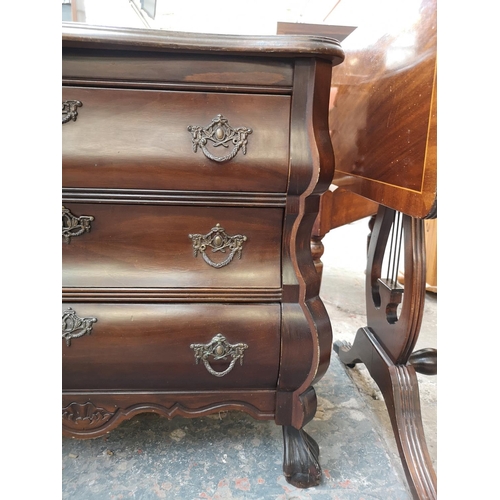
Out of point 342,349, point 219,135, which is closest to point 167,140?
point 219,135

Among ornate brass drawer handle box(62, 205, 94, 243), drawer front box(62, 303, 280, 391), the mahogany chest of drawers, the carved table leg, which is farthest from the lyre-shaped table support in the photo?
ornate brass drawer handle box(62, 205, 94, 243)

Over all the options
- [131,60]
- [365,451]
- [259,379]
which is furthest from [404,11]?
[365,451]

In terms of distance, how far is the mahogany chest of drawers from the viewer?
2.62ft

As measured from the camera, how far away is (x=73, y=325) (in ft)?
2.75

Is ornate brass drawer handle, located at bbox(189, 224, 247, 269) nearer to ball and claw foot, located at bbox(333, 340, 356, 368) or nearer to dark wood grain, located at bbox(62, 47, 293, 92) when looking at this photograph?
dark wood grain, located at bbox(62, 47, 293, 92)

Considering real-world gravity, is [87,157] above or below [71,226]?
above

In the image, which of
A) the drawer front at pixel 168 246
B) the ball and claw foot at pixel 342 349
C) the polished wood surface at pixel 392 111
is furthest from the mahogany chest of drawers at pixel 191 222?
the ball and claw foot at pixel 342 349

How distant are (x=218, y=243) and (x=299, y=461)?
49 cm

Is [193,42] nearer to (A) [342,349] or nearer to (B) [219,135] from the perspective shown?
(B) [219,135]

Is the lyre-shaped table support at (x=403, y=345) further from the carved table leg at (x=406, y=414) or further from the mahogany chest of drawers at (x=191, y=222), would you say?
the mahogany chest of drawers at (x=191, y=222)

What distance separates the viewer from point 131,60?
2.58 feet
